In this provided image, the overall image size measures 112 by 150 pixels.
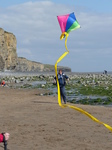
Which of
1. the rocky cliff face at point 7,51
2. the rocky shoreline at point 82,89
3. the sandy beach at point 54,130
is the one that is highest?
the rocky cliff face at point 7,51

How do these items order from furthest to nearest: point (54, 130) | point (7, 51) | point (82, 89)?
point (7, 51) < point (82, 89) < point (54, 130)

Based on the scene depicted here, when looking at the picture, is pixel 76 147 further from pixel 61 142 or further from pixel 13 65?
pixel 13 65

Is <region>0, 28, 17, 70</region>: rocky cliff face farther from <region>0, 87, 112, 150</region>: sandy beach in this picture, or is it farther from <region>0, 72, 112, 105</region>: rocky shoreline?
<region>0, 87, 112, 150</region>: sandy beach

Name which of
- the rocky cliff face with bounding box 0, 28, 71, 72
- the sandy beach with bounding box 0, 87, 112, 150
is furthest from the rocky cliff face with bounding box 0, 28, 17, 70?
the sandy beach with bounding box 0, 87, 112, 150

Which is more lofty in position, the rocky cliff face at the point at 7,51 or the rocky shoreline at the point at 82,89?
the rocky cliff face at the point at 7,51

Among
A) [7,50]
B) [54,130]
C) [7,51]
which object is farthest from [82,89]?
[7,50]

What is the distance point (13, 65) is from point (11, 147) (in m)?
125

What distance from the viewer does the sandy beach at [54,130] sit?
30.6ft

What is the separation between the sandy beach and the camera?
9320mm

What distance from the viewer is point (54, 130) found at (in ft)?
36.6

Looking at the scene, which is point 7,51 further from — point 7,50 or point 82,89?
point 82,89

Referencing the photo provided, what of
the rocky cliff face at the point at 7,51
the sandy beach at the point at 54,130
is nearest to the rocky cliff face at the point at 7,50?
the rocky cliff face at the point at 7,51

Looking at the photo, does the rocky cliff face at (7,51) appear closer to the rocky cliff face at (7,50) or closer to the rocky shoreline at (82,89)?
the rocky cliff face at (7,50)

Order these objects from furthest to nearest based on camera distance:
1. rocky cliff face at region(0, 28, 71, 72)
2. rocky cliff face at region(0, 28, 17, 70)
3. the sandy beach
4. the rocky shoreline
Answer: rocky cliff face at region(0, 28, 71, 72) → rocky cliff face at region(0, 28, 17, 70) → the rocky shoreline → the sandy beach
